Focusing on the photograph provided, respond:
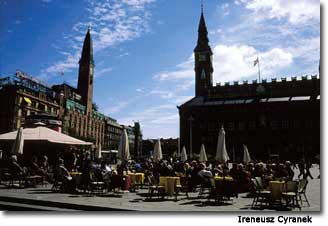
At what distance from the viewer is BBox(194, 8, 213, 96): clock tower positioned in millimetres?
79125

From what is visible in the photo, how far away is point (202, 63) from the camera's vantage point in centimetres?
8081

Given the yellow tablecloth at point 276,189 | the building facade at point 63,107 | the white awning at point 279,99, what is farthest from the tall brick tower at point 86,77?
the yellow tablecloth at point 276,189

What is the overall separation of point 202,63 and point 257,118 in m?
23.9

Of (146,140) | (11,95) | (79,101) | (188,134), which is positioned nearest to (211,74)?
(188,134)

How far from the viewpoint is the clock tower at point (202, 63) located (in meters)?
79.1

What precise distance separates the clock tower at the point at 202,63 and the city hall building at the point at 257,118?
4.60m

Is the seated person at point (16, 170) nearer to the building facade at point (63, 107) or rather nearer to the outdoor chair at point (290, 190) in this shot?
the outdoor chair at point (290, 190)

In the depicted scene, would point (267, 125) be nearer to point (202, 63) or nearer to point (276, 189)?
point (202, 63)

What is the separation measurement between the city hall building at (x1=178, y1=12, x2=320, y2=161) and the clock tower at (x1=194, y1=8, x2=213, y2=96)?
4.60 metres

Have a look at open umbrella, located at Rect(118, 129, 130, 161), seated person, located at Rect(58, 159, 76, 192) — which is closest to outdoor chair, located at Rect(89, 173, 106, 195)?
seated person, located at Rect(58, 159, 76, 192)

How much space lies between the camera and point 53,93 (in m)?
81.4

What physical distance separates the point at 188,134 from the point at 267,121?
57.4 feet

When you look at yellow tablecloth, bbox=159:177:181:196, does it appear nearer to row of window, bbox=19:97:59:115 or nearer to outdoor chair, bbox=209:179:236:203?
outdoor chair, bbox=209:179:236:203

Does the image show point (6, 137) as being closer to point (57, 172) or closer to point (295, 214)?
point (57, 172)
